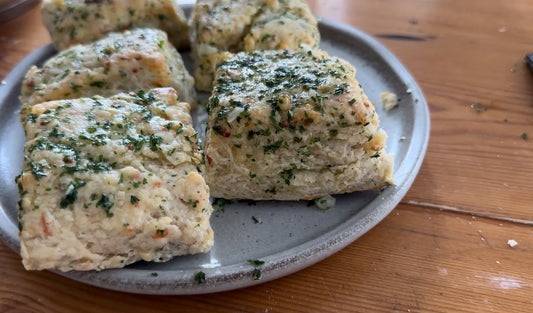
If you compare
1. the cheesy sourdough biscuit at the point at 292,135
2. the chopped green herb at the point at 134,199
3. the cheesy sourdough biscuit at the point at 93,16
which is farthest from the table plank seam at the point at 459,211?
the cheesy sourdough biscuit at the point at 93,16

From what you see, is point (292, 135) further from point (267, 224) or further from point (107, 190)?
point (107, 190)

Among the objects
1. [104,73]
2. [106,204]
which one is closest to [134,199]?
[106,204]

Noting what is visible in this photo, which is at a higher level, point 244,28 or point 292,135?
point 244,28

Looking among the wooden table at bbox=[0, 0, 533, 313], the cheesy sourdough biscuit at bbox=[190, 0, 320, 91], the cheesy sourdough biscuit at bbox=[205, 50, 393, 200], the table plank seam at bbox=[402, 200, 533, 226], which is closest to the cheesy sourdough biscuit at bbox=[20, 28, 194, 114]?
the cheesy sourdough biscuit at bbox=[190, 0, 320, 91]

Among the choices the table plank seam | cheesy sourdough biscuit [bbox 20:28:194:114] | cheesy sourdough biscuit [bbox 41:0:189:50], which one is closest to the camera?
the table plank seam

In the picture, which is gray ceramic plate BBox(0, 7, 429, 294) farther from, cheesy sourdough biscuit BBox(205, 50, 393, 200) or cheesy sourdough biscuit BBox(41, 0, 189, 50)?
cheesy sourdough biscuit BBox(41, 0, 189, 50)

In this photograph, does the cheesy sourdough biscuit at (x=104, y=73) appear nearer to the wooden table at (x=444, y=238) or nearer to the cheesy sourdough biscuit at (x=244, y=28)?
the cheesy sourdough biscuit at (x=244, y=28)

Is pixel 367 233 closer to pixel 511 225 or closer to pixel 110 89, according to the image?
pixel 511 225
